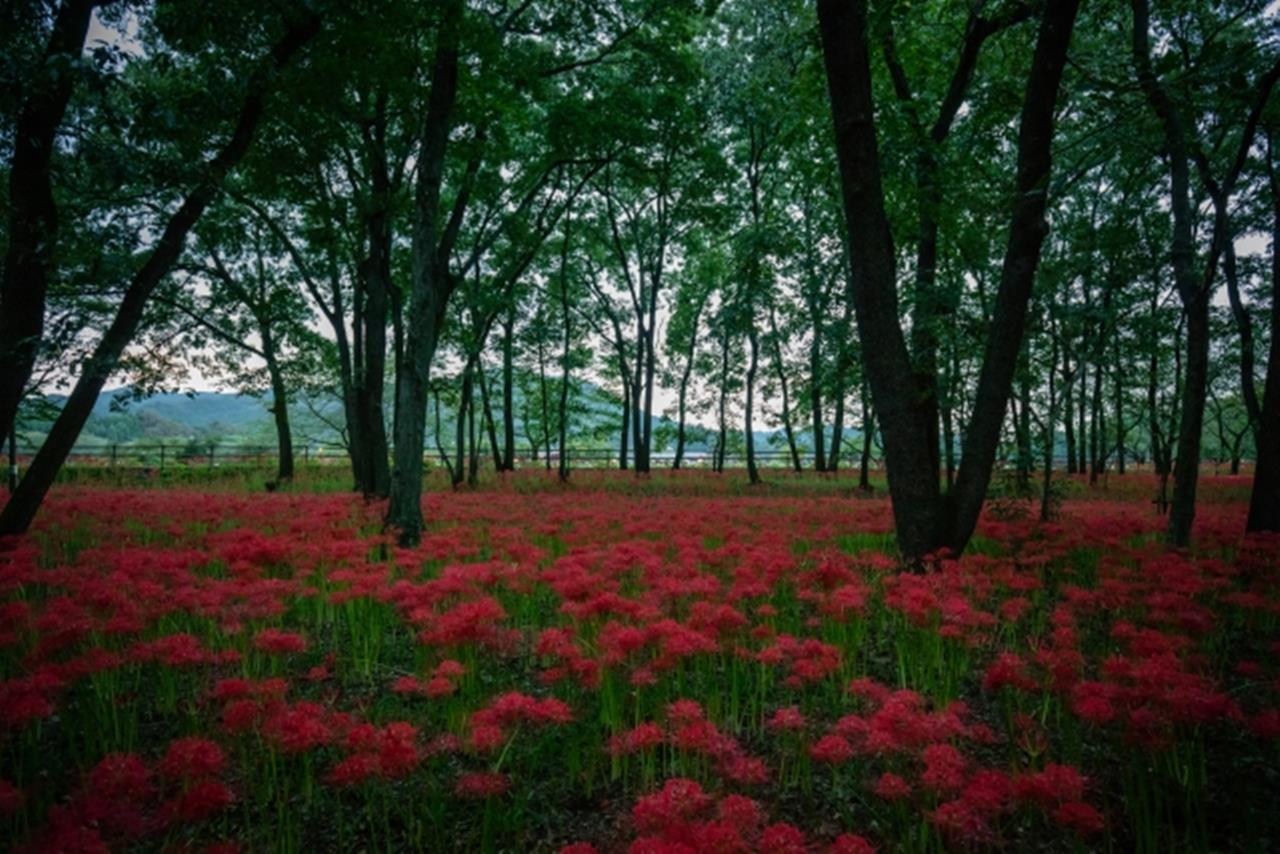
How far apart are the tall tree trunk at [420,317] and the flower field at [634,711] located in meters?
2.31

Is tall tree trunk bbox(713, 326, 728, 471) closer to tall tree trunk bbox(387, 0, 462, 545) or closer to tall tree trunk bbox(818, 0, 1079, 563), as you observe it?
tall tree trunk bbox(387, 0, 462, 545)

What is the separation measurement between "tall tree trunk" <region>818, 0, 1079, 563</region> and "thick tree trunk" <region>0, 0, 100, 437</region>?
7.50m

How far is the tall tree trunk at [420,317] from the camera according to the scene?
846 centimetres

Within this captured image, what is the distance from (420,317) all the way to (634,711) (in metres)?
6.51

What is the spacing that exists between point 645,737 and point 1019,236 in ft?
19.8

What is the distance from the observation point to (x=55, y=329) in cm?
700

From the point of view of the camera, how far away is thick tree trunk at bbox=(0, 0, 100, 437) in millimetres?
6492

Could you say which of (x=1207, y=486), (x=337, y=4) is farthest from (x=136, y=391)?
(x=1207, y=486)

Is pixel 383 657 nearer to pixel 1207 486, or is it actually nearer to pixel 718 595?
pixel 718 595

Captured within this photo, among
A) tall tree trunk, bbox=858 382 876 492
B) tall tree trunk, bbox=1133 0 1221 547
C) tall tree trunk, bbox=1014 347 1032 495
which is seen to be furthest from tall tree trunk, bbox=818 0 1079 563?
tall tree trunk, bbox=858 382 876 492

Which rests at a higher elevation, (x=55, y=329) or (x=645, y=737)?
(x=55, y=329)

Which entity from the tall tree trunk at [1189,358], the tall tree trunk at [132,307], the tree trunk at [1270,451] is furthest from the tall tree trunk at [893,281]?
the tall tree trunk at [132,307]

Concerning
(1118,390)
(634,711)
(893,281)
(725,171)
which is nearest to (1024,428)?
(893,281)

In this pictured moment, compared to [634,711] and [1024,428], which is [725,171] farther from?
[634,711]
